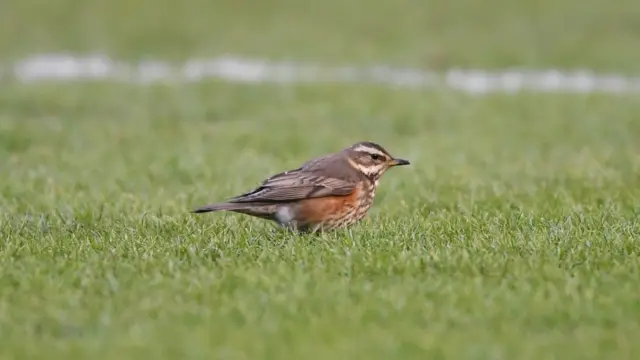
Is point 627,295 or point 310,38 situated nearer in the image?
point 627,295

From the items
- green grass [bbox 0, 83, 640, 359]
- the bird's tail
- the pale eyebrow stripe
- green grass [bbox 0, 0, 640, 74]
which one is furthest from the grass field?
green grass [bbox 0, 0, 640, 74]

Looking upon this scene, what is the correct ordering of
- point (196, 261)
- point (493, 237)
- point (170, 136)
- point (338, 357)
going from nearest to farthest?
point (338, 357) < point (196, 261) < point (493, 237) < point (170, 136)

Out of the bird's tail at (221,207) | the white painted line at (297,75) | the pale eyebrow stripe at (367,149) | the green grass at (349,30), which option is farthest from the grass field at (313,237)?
the green grass at (349,30)

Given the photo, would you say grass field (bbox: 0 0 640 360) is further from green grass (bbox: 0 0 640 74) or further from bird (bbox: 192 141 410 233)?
green grass (bbox: 0 0 640 74)

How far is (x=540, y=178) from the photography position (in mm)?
12609

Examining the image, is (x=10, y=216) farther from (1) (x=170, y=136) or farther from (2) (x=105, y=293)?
(1) (x=170, y=136)

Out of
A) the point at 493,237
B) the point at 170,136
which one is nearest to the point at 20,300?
the point at 493,237

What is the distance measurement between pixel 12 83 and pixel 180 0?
522 inches

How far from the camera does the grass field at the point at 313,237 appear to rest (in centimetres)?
590

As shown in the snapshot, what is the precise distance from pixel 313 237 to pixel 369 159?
109 centimetres

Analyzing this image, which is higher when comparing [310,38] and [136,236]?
[310,38]

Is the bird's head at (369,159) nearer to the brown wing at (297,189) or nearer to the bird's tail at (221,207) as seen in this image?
the brown wing at (297,189)

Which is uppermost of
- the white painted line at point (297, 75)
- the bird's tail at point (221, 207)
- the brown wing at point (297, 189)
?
the white painted line at point (297, 75)

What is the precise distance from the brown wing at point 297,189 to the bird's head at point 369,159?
1.26 feet
